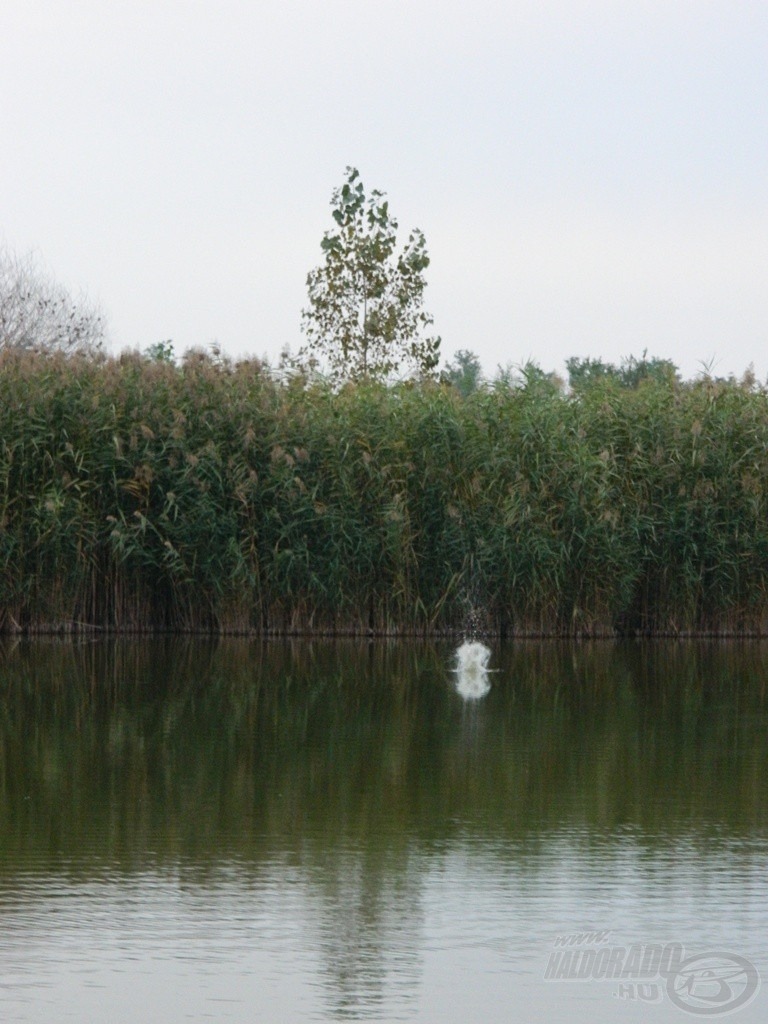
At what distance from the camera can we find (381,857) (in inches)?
193

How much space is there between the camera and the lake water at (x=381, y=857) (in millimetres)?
3551

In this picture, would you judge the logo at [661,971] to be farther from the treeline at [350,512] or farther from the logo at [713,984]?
the treeline at [350,512]

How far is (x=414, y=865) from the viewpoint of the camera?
4801 mm

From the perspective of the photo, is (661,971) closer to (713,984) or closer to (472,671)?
→ (713,984)

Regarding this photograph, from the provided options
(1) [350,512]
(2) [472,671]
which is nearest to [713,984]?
(2) [472,671]

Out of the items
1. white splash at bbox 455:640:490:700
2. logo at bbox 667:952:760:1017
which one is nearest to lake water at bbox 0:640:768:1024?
logo at bbox 667:952:760:1017

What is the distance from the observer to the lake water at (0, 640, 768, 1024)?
3.55 metres

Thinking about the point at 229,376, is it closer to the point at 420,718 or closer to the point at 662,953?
the point at 420,718

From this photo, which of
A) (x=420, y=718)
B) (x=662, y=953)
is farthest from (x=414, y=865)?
(x=420, y=718)

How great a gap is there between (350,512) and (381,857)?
9297mm

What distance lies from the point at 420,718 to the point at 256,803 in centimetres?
280

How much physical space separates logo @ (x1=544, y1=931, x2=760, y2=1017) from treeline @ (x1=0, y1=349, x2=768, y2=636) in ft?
32.6

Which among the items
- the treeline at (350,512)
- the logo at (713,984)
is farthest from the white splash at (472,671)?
the logo at (713,984)

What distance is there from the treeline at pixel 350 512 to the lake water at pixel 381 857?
4147 millimetres
